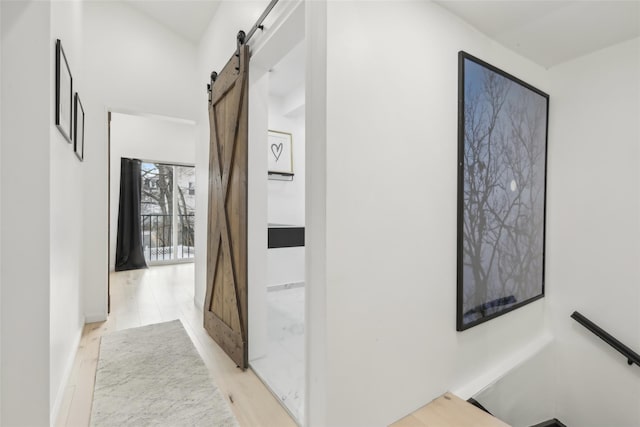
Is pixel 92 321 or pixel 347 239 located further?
pixel 92 321

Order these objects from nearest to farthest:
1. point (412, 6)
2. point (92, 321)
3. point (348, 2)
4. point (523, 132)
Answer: point (348, 2) → point (412, 6) → point (523, 132) → point (92, 321)

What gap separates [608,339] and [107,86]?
4.84 m

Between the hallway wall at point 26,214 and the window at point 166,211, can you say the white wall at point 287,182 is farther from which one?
the hallway wall at point 26,214

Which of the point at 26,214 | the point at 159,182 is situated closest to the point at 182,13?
the point at 26,214

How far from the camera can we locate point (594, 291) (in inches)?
86.1

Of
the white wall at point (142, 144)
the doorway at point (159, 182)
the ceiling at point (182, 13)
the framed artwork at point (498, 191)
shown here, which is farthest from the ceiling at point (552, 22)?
the doorway at point (159, 182)

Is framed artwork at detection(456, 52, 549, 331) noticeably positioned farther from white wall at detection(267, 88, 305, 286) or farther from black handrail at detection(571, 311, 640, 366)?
white wall at detection(267, 88, 305, 286)

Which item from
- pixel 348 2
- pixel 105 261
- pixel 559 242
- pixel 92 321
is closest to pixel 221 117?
Answer: pixel 348 2

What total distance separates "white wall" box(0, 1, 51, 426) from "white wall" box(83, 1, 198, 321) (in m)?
2.01

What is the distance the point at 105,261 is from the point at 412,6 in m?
3.41

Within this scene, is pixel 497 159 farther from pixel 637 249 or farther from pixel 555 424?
pixel 555 424

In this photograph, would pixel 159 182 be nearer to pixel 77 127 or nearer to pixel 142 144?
pixel 142 144

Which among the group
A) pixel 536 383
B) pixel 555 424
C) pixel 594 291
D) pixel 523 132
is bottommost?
pixel 555 424

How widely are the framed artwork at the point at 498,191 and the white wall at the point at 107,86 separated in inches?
119
